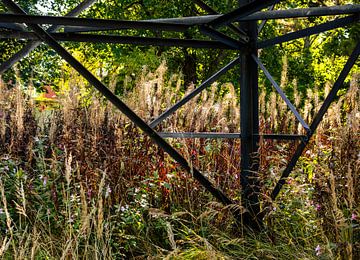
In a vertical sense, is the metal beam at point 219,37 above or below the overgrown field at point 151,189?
above

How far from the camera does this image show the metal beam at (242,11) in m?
2.95

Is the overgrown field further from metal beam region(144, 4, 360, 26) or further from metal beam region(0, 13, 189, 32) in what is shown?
metal beam region(0, 13, 189, 32)

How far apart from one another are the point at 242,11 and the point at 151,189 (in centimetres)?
168

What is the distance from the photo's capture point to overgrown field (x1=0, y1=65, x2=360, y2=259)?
11.4ft

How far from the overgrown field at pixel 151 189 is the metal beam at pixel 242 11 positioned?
748 millimetres

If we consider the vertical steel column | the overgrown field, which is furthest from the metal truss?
the overgrown field

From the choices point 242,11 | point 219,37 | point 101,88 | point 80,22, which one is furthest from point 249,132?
point 80,22

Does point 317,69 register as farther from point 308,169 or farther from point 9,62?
point 9,62

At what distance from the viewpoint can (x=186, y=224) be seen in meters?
4.20

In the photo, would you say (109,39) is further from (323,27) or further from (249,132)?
(323,27)

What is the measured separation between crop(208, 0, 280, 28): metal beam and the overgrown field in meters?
0.75

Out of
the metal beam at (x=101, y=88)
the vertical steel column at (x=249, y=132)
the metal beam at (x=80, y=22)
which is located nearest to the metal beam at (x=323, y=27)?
the vertical steel column at (x=249, y=132)

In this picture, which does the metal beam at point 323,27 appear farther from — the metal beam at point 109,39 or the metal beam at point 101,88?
the metal beam at point 101,88

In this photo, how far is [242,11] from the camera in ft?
10.5
